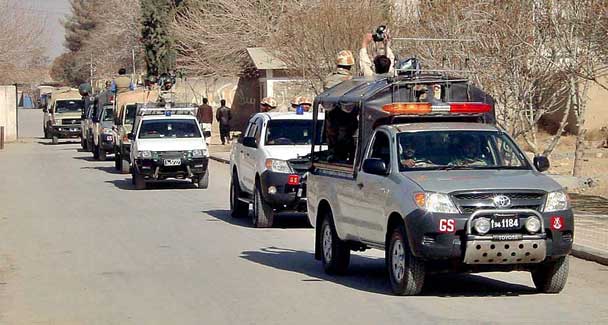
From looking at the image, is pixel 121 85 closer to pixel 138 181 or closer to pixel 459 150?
pixel 138 181

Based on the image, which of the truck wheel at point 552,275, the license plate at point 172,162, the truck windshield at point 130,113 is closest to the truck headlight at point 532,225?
the truck wheel at point 552,275

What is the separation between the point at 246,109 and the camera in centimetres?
5600

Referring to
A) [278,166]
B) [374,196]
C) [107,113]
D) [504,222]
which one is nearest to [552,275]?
[504,222]

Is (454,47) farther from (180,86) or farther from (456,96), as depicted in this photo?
(180,86)

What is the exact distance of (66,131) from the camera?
56.4 m

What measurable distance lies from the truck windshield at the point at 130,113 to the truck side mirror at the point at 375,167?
2439cm

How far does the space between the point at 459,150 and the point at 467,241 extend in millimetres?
1570

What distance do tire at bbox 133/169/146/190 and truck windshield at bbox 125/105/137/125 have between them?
24.3ft

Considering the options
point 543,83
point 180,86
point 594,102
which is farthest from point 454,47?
point 180,86

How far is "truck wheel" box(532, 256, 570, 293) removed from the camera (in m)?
11.6

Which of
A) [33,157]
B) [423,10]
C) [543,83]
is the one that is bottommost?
[33,157]

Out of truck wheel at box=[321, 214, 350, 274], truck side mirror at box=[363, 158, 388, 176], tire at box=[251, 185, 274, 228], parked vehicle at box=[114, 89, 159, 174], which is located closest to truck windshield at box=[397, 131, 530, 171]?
truck side mirror at box=[363, 158, 388, 176]

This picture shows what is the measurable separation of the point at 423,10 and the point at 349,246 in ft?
55.1

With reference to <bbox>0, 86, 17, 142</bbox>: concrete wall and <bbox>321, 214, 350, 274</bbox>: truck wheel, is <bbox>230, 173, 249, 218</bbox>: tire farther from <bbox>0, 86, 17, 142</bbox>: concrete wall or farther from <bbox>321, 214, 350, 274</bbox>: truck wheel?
<bbox>0, 86, 17, 142</bbox>: concrete wall
